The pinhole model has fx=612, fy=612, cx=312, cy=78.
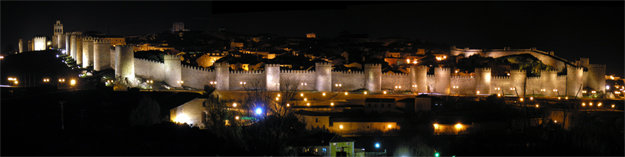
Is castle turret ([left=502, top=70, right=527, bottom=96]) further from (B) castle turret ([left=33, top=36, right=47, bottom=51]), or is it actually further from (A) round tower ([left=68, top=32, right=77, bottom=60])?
(B) castle turret ([left=33, top=36, right=47, bottom=51])

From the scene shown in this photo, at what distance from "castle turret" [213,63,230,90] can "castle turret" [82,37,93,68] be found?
6.36 metres

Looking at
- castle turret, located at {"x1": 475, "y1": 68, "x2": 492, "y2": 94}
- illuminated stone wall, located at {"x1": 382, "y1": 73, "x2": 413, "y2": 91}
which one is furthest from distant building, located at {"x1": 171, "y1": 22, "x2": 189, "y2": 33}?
castle turret, located at {"x1": 475, "y1": 68, "x2": 492, "y2": 94}

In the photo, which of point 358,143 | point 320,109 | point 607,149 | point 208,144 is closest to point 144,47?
point 320,109

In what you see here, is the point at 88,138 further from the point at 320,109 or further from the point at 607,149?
the point at 607,149

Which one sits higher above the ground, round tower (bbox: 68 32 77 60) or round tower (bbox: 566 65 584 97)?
round tower (bbox: 68 32 77 60)

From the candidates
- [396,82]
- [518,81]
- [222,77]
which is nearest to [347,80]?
[396,82]

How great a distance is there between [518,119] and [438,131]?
3.86 metres

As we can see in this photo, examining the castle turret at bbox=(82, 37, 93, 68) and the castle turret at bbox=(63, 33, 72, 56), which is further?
the castle turret at bbox=(63, 33, 72, 56)

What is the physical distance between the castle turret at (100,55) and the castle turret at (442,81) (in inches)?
645

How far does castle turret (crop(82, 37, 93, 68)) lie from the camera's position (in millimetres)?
29516

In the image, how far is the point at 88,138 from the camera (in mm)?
14414

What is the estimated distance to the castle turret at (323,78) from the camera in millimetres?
29719

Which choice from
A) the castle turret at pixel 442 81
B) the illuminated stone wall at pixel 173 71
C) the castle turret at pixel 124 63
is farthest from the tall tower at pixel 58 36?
the castle turret at pixel 442 81

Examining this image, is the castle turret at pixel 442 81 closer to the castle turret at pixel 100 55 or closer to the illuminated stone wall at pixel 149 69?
the illuminated stone wall at pixel 149 69
